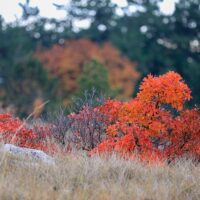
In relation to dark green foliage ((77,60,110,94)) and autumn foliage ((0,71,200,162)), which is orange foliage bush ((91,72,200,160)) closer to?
autumn foliage ((0,71,200,162))

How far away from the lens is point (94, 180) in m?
7.10

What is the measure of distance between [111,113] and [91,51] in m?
29.6

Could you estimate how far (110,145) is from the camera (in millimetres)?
9680

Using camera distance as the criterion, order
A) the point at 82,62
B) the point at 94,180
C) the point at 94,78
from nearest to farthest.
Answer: the point at 94,180
the point at 94,78
the point at 82,62

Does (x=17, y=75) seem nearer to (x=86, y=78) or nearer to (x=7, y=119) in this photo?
(x=86, y=78)

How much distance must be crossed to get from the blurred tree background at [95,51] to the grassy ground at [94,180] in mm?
21330

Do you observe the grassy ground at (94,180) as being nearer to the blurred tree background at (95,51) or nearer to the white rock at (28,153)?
the white rock at (28,153)

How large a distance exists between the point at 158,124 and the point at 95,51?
101ft

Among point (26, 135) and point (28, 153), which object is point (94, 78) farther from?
point (28, 153)

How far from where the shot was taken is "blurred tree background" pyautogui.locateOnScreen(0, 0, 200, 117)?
33156 mm

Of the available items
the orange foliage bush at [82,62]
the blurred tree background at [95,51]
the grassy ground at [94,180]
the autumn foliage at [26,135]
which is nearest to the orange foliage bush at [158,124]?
the autumn foliage at [26,135]

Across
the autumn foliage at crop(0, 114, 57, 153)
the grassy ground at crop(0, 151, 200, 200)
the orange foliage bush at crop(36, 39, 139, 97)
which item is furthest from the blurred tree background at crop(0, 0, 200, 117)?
the grassy ground at crop(0, 151, 200, 200)

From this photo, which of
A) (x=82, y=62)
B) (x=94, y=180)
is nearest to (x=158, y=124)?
(x=94, y=180)

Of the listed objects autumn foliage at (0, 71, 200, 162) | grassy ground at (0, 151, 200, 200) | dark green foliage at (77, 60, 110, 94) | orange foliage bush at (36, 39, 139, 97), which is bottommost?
orange foliage bush at (36, 39, 139, 97)
